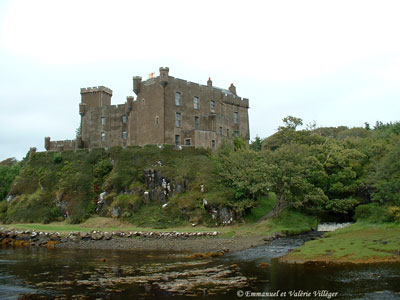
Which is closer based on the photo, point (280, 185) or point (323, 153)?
point (280, 185)

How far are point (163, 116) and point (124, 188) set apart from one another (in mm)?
12031

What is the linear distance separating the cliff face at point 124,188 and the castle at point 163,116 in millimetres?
3681

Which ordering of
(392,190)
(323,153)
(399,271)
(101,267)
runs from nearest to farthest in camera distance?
(399,271) → (101,267) → (392,190) → (323,153)

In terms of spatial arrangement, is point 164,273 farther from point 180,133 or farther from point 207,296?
point 180,133

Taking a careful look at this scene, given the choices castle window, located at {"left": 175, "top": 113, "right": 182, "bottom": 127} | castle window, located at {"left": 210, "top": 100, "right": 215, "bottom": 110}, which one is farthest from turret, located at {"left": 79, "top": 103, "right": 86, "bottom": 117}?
castle window, located at {"left": 210, "top": 100, "right": 215, "bottom": 110}

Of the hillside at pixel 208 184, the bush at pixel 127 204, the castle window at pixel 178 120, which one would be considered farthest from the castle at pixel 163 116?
the bush at pixel 127 204

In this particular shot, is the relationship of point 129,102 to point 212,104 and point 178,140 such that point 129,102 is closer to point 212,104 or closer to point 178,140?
point 178,140

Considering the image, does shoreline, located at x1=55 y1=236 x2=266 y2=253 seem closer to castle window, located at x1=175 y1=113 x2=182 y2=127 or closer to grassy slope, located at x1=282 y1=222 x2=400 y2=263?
grassy slope, located at x1=282 y1=222 x2=400 y2=263

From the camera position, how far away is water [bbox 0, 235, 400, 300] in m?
17.4

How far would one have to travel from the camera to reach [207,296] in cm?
1688

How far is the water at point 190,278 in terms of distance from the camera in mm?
17406

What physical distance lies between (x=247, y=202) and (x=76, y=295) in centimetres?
2926

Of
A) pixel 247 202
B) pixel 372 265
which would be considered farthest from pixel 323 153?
pixel 372 265

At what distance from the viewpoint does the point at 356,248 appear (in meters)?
26.9
